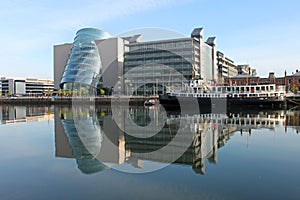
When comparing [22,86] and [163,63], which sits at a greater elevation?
[163,63]

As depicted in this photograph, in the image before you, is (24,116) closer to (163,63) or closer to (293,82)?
(163,63)

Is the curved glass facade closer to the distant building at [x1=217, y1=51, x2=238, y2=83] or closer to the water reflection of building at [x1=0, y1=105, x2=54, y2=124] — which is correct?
the water reflection of building at [x1=0, y1=105, x2=54, y2=124]

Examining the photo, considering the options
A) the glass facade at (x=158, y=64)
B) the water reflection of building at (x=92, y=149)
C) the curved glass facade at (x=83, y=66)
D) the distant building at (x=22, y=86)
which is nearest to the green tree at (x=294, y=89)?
the glass facade at (x=158, y=64)

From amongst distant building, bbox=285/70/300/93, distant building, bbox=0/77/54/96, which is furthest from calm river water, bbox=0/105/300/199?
distant building, bbox=0/77/54/96

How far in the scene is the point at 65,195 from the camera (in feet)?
23.4

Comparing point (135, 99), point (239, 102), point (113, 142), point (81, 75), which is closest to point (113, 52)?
point (81, 75)

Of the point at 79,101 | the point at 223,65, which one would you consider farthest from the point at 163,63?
the point at 223,65

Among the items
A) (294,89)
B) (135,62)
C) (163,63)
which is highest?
(135,62)

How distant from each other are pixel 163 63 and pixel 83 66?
78.2 ft

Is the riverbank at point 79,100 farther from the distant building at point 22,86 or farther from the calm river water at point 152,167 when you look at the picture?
the distant building at point 22,86

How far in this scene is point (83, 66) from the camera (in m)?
79.0

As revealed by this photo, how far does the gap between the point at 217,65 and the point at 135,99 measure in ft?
139

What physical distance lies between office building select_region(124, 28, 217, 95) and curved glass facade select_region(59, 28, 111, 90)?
9240mm

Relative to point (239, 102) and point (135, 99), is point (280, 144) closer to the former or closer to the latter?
point (239, 102)
